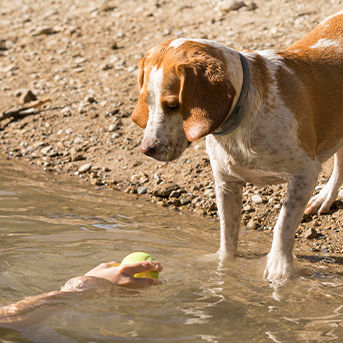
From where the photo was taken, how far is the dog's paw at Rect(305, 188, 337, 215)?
15.8 feet

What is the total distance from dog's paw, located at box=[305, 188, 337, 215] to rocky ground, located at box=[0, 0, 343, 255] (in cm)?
8

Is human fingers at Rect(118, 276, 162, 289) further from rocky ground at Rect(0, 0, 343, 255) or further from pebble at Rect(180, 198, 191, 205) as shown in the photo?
pebble at Rect(180, 198, 191, 205)

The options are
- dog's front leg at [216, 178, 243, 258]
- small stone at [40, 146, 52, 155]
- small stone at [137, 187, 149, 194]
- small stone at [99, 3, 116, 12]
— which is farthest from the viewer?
small stone at [99, 3, 116, 12]

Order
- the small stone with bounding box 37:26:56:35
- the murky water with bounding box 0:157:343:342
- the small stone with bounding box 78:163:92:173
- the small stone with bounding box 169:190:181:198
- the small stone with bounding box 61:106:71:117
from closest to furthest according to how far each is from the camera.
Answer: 1. the murky water with bounding box 0:157:343:342
2. the small stone with bounding box 169:190:181:198
3. the small stone with bounding box 78:163:92:173
4. the small stone with bounding box 61:106:71:117
5. the small stone with bounding box 37:26:56:35

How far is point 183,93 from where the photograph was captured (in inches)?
124

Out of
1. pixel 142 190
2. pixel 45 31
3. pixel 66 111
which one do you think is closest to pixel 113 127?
pixel 66 111

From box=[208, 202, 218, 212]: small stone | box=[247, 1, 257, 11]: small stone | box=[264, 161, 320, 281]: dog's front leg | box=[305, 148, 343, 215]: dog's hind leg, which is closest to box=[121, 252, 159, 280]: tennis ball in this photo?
box=[264, 161, 320, 281]: dog's front leg

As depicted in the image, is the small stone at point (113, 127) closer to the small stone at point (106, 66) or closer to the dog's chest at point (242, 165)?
the small stone at point (106, 66)

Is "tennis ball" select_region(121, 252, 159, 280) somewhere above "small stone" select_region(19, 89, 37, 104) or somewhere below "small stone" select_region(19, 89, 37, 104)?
below

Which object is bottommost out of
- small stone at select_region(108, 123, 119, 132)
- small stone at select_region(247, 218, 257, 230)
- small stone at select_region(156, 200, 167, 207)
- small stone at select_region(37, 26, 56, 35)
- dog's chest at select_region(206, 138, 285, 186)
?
small stone at select_region(247, 218, 257, 230)

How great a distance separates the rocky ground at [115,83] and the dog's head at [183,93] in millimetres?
1704

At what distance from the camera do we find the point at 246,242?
179 inches

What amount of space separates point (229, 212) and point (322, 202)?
1.17 meters

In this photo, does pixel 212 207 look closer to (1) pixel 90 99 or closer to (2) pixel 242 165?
(2) pixel 242 165
